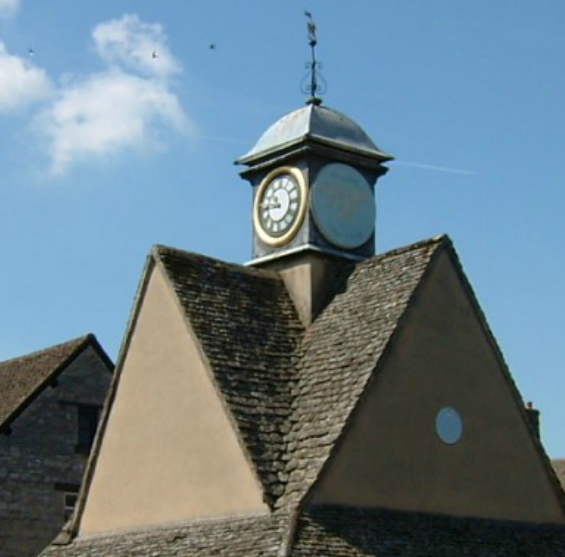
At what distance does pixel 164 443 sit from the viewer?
22938 millimetres

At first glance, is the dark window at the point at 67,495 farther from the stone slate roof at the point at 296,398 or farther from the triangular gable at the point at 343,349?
the triangular gable at the point at 343,349

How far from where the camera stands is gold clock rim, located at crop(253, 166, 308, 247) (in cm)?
2462

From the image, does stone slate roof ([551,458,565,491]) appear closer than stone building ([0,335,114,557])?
No

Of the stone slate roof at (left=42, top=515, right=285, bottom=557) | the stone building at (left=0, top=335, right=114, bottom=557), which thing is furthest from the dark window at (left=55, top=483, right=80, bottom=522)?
the stone slate roof at (left=42, top=515, right=285, bottom=557)

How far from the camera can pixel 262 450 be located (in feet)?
69.4

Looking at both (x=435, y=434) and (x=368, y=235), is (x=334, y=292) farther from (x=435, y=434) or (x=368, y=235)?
(x=435, y=434)

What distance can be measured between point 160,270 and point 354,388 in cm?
422

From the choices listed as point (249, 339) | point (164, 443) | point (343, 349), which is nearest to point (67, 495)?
point (164, 443)

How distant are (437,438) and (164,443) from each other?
4266 mm

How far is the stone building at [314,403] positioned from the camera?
68.3 feet

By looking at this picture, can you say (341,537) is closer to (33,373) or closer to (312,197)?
(312,197)

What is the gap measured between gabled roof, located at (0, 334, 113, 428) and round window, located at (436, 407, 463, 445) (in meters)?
18.1

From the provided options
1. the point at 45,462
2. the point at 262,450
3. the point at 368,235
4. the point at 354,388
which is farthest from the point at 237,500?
the point at 45,462

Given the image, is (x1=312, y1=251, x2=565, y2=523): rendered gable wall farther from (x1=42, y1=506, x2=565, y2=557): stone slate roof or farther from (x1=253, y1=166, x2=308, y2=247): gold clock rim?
(x1=253, y1=166, x2=308, y2=247): gold clock rim
